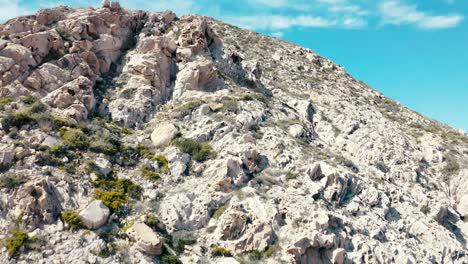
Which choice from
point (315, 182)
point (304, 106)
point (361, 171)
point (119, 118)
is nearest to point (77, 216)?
point (119, 118)

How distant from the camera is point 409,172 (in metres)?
32.9

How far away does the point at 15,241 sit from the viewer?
15.9 metres

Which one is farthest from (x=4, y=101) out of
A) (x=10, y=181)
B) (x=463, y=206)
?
(x=463, y=206)

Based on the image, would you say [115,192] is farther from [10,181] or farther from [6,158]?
[6,158]

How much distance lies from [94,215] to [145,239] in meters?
2.48

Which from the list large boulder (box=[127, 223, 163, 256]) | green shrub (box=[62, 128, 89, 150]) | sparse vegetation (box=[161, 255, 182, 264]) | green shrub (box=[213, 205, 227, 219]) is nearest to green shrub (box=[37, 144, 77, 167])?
green shrub (box=[62, 128, 89, 150])

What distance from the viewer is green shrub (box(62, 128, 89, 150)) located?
2223cm

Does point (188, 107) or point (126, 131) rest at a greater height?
point (188, 107)

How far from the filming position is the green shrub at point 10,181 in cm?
1791

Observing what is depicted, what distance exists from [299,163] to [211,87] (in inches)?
401

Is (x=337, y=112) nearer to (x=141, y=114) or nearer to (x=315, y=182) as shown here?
(x=315, y=182)

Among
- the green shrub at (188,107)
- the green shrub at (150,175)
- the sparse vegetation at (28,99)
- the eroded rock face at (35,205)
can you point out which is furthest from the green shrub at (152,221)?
the sparse vegetation at (28,99)

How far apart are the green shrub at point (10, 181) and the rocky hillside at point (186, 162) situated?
53mm

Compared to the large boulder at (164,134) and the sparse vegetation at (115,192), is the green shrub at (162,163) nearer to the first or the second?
the large boulder at (164,134)
